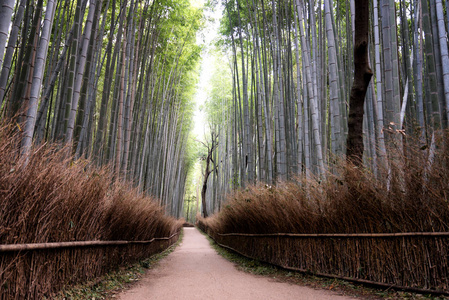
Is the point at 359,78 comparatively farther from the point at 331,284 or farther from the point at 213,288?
the point at 213,288

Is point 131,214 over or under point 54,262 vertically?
over

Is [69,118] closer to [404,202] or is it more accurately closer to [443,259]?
[404,202]

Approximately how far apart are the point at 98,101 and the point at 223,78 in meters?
6.02

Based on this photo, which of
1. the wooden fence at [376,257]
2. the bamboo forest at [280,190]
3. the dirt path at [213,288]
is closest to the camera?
the bamboo forest at [280,190]

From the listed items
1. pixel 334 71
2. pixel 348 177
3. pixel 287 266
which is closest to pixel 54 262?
pixel 348 177

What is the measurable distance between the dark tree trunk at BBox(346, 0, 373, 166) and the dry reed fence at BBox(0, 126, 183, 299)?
98.2 inches

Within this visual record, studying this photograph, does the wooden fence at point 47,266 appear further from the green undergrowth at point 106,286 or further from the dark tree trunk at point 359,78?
the dark tree trunk at point 359,78

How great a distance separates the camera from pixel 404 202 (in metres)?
2.41

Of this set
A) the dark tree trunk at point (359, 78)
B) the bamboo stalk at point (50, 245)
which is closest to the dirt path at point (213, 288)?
the bamboo stalk at point (50, 245)

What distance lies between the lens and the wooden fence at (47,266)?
1.57m

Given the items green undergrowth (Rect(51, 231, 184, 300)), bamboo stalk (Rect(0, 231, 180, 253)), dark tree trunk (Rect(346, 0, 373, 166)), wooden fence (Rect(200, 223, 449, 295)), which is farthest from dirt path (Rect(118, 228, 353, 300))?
dark tree trunk (Rect(346, 0, 373, 166))

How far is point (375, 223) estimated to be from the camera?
8.91ft

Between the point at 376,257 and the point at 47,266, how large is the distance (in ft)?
8.04

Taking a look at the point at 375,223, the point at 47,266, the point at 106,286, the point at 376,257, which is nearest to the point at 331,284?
the point at 376,257
